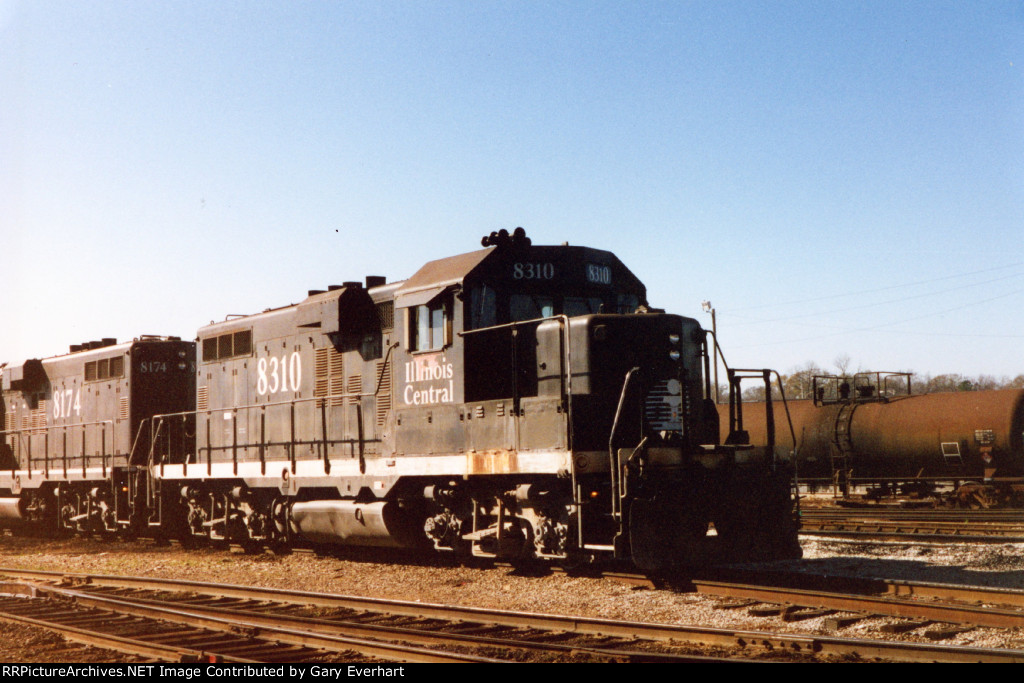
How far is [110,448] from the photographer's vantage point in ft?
63.7

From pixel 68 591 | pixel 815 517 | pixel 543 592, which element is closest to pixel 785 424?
pixel 815 517

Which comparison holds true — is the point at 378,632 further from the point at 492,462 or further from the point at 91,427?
the point at 91,427

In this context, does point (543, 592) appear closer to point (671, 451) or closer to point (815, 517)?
point (671, 451)

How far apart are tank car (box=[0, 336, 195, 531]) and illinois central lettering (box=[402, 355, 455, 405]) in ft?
25.8

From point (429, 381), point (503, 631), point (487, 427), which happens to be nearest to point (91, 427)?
point (429, 381)

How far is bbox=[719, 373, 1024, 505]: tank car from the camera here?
73.1ft

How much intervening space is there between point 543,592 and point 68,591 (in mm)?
5760

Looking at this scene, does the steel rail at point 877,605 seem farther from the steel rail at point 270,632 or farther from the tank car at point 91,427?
the tank car at point 91,427

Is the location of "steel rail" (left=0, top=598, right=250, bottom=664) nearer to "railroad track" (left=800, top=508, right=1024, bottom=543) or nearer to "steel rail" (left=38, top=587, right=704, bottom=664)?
"steel rail" (left=38, top=587, right=704, bottom=664)

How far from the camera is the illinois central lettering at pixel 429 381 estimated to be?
1200 centimetres

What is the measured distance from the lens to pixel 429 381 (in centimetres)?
1232

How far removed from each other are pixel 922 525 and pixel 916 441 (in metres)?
5.86

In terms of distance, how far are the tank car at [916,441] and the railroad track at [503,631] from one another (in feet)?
53.2

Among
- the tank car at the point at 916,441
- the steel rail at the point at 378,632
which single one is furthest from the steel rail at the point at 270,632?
the tank car at the point at 916,441
